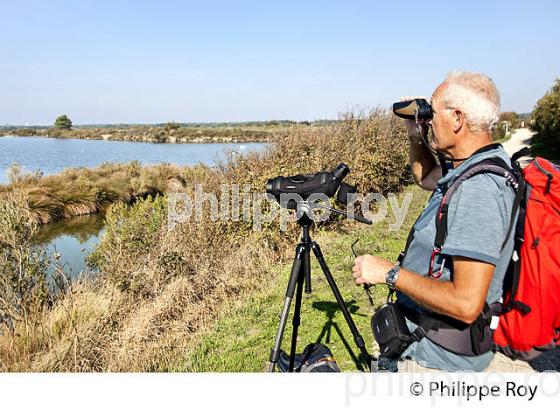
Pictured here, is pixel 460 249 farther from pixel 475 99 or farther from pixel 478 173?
pixel 475 99

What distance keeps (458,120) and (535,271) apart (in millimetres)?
595

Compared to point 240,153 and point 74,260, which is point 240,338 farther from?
point 74,260

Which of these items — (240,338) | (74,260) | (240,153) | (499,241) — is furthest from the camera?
(74,260)

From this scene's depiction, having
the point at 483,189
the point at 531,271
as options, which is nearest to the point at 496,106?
the point at 483,189

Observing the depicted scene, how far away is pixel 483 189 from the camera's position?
1427 mm

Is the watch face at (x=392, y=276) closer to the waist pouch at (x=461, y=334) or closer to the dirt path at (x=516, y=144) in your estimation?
the waist pouch at (x=461, y=334)

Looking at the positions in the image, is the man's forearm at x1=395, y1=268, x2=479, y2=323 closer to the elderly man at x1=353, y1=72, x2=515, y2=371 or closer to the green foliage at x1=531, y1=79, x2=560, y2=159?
the elderly man at x1=353, y1=72, x2=515, y2=371

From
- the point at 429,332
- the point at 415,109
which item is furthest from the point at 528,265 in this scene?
the point at 415,109

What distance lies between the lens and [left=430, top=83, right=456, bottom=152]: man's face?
163 centimetres

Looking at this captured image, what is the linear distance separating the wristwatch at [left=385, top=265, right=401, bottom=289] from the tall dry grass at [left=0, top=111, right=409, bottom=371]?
3027 mm

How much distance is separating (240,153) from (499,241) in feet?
23.5

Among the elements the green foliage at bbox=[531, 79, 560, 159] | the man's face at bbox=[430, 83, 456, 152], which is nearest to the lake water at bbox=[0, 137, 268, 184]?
the man's face at bbox=[430, 83, 456, 152]

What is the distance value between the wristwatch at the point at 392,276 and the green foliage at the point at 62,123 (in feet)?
340

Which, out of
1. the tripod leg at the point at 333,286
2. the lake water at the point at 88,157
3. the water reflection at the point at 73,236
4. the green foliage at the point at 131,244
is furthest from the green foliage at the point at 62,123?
the tripod leg at the point at 333,286
